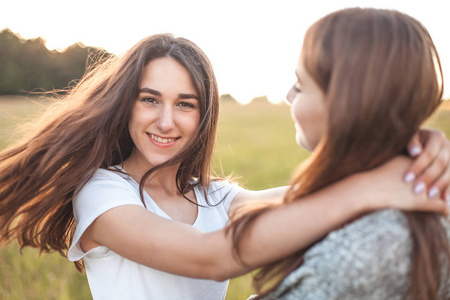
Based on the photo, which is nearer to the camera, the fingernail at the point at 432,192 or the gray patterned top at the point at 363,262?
the gray patterned top at the point at 363,262

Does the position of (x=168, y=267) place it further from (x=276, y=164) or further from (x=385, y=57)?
(x=276, y=164)

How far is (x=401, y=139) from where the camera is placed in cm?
136

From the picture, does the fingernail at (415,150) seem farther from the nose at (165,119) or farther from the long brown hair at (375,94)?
the nose at (165,119)

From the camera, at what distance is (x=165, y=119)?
2254 mm

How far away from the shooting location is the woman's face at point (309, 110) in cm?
142

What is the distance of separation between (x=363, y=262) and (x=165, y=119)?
1378mm

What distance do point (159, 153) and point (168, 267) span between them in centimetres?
86

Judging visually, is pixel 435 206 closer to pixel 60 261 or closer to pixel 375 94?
pixel 375 94

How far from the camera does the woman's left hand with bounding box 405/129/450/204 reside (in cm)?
132

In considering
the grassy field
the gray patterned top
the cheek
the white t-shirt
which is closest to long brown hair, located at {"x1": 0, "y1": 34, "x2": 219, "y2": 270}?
the white t-shirt

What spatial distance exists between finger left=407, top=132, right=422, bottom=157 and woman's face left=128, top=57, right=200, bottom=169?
129cm

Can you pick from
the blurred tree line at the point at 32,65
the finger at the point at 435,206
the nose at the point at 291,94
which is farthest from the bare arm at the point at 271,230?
the blurred tree line at the point at 32,65

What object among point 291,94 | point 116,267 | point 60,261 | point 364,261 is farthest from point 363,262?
point 60,261

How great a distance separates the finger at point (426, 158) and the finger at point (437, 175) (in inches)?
0.5
